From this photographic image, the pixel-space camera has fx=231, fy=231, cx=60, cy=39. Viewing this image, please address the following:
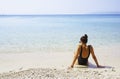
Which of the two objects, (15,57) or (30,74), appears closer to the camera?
(30,74)

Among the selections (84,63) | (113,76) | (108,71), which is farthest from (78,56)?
(113,76)

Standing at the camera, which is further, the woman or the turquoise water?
the turquoise water

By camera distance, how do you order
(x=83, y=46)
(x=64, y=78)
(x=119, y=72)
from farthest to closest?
(x=83, y=46) → (x=119, y=72) → (x=64, y=78)

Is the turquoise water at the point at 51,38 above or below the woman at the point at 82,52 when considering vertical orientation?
below

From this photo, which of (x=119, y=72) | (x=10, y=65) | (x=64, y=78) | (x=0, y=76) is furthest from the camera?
(x=10, y=65)

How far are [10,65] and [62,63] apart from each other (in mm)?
1766

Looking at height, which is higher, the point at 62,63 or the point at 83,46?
the point at 83,46

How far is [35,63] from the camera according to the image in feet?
26.6

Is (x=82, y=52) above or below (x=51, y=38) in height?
above

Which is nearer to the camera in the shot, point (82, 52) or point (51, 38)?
point (82, 52)

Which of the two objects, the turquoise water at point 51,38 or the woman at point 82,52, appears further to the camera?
the turquoise water at point 51,38

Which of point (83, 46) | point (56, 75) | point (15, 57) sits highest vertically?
point (83, 46)

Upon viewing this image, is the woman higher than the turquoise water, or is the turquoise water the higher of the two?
the woman

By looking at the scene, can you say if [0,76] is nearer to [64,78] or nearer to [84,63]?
[64,78]
